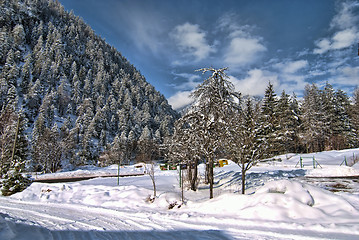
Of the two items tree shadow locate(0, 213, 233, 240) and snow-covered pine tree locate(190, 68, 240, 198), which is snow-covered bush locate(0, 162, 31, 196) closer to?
tree shadow locate(0, 213, 233, 240)

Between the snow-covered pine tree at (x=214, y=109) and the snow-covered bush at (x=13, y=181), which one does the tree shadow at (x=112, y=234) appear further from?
the snow-covered bush at (x=13, y=181)

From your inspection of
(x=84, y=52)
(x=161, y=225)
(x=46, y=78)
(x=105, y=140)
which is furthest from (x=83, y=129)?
(x=161, y=225)

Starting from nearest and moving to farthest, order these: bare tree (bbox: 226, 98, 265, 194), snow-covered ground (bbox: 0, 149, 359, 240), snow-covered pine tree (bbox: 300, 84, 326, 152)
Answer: snow-covered ground (bbox: 0, 149, 359, 240), bare tree (bbox: 226, 98, 265, 194), snow-covered pine tree (bbox: 300, 84, 326, 152)

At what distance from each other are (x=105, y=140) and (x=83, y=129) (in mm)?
9463

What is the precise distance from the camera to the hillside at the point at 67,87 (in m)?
69.6

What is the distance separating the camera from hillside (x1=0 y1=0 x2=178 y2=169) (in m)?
69.6

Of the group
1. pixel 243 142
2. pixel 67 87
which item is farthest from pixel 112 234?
pixel 67 87

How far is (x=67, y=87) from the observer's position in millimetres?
93875

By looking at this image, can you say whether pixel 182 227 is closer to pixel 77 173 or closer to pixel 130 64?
pixel 77 173

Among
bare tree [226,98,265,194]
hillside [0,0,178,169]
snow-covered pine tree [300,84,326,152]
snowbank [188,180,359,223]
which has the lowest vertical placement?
snowbank [188,180,359,223]

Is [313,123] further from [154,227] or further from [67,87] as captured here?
[67,87]

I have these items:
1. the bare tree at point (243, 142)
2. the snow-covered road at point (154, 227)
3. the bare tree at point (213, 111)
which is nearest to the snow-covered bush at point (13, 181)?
the snow-covered road at point (154, 227)

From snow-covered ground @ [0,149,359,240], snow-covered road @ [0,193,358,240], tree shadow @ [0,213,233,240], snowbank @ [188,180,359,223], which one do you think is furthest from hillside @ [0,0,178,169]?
snowbank @ [188,180,359,223]

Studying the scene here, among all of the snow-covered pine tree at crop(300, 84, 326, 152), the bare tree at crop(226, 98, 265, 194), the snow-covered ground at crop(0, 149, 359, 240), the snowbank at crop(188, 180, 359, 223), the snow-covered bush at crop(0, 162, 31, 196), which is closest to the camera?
the snow-covered ground at crop(0, 149, 359, 240)
